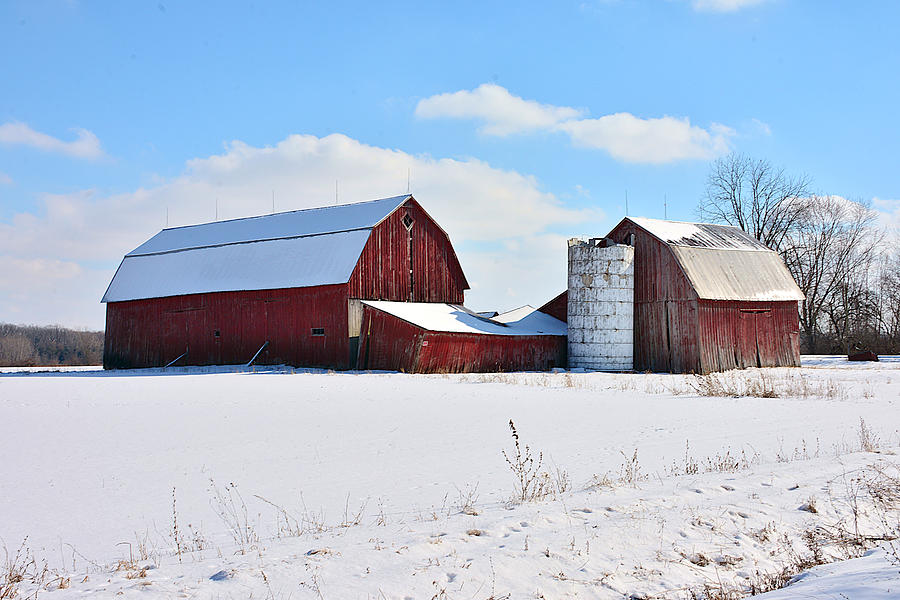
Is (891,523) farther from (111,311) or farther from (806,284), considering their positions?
(806,284)

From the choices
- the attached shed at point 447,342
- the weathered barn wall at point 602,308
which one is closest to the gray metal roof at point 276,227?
the attached shed at point 447,342

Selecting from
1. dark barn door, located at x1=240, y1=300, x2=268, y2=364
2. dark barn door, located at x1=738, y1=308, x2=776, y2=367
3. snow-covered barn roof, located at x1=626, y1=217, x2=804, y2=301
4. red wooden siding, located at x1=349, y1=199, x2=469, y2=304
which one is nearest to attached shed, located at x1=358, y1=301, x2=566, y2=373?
red wooden siding, located at x1=349, y1=199, x2=469, y2=304

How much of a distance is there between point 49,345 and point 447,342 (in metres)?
85.7

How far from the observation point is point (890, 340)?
51531 mm

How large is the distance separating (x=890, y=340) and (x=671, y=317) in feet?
80.4

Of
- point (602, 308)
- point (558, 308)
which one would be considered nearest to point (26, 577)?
point (602, 308)

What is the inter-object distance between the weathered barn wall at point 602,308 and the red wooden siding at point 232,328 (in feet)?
36.9

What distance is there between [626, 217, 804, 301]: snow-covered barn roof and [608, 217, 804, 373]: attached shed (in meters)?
0.06

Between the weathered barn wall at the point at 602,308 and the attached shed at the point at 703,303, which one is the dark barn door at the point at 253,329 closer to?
the weathered barn wall at the point at 602,308

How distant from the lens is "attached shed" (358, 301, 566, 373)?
107ft

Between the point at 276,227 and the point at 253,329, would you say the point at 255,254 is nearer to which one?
the point at 276,227

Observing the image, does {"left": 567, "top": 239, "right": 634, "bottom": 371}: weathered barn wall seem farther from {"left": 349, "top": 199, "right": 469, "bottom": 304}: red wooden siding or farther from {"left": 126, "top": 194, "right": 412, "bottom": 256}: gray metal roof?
{"left": 126, "top": 194, "right": 412, "bottom": 256}: gray metal roof

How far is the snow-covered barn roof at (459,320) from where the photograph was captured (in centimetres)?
3406

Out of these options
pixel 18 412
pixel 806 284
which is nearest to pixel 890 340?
pixel 806 284
